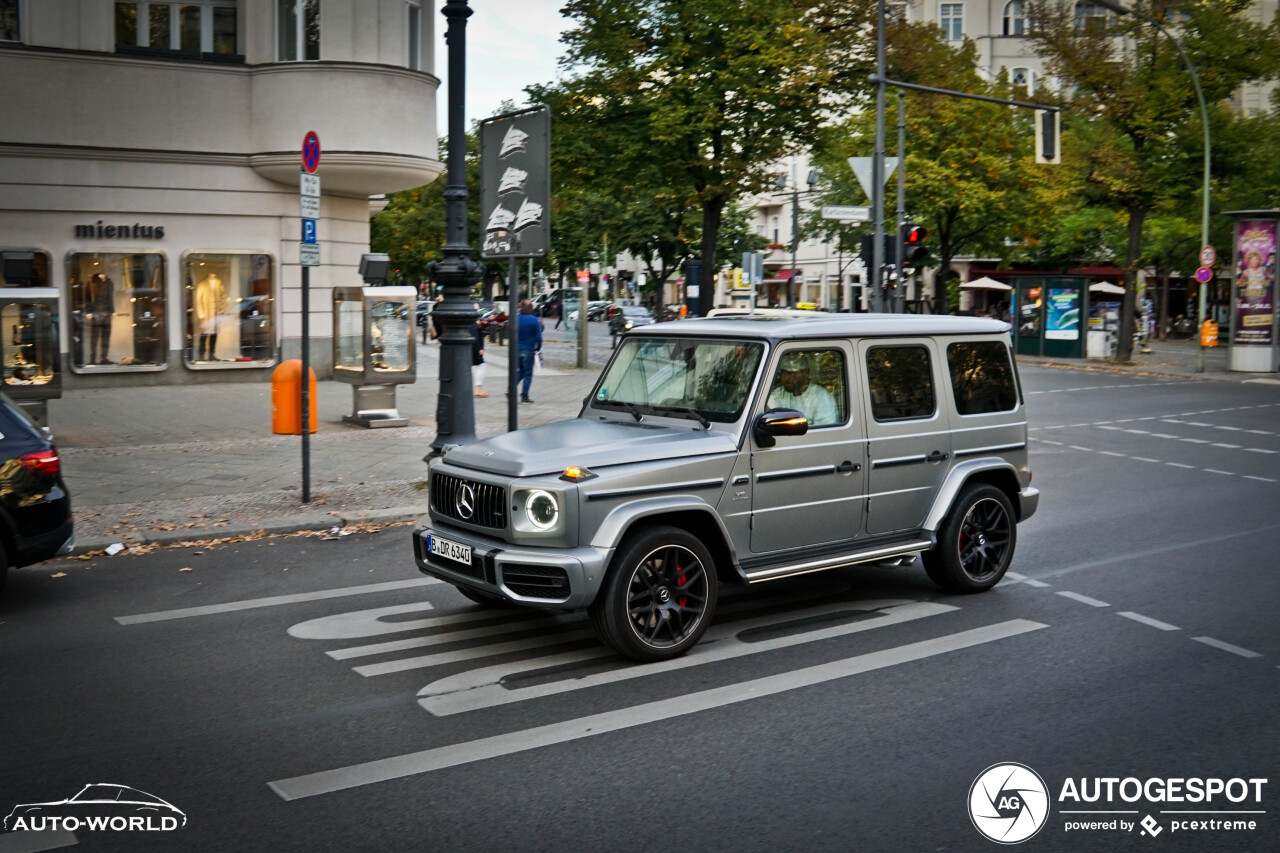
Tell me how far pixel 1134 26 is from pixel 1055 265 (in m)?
27.3

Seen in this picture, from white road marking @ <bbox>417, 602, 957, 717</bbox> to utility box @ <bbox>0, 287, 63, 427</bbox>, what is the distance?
10560 mm

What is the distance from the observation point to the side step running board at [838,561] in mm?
6699

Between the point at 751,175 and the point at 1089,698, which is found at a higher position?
the point at 751,175

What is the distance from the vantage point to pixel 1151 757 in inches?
198

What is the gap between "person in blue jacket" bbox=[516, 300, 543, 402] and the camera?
2175 cm

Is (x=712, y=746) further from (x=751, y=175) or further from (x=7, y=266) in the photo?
(x=751, y=175)

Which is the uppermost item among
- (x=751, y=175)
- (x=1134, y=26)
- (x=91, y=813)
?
(x=1134, y=26)

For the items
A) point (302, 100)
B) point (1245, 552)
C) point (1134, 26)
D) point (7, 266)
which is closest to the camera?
point (1245, 552)

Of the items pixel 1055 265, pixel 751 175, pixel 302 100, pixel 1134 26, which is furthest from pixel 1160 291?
pixel 302 100

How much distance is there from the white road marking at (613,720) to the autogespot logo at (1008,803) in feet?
4.21

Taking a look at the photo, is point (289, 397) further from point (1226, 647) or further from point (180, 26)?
point (180, 26)

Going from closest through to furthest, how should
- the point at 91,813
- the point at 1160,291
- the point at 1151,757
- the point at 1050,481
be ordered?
the point at 91,813
the point at 1151,757
the point at 1050,481
the point at 1160,291

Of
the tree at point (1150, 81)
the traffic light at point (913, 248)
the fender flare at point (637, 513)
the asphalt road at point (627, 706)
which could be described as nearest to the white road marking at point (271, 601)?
the asphalt road at point (627, 706)

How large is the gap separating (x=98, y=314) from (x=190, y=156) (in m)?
3.30
